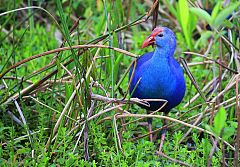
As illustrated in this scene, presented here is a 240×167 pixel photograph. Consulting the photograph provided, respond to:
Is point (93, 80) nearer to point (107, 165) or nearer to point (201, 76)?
point (107, 165)

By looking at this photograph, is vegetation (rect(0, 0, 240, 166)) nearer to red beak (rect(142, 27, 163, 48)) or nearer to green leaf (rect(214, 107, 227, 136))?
red beak (rect(142, 27, 163, 48))

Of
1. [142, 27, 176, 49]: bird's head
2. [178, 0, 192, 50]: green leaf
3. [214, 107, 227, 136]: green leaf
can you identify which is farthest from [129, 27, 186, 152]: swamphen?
[214, 107, 227, 136]: green leaf

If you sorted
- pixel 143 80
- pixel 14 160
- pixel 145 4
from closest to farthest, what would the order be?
pixel 14 160
pixel 143 80
pixel 145 4

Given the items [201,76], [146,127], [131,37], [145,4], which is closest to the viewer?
[146,127]

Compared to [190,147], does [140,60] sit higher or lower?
higher

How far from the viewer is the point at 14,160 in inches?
85.5

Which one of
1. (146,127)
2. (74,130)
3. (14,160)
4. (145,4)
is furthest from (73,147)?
(145,4)

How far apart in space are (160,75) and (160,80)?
0.02 m

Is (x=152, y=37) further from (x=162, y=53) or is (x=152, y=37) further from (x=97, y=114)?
(x=97, y=114)

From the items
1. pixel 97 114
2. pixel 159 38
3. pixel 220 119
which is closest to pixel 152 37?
pixel 159 38

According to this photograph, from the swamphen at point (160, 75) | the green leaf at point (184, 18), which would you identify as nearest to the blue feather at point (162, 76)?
the swamphen at point (160, 75)

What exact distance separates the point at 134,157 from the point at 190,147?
0.31 metres

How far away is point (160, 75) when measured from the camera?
2.47m

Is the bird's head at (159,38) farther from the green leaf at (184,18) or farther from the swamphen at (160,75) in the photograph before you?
the green leaf at (184,18)
